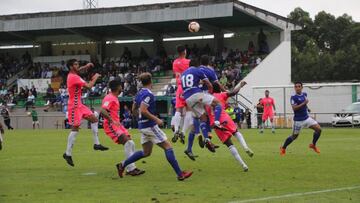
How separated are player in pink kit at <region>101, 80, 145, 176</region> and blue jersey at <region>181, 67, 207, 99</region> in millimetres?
1583

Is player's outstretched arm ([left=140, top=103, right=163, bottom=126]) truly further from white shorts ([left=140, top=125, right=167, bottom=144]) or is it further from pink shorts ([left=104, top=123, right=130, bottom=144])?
pink shorts ([left=104, top=123, right=130, bottom=144])

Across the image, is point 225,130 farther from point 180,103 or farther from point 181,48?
point 180,103

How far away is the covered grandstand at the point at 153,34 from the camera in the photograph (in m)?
50.2

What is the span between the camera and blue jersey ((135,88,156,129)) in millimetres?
12141

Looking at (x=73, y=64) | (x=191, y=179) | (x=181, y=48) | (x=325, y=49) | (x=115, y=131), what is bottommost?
(x=191, y=179)

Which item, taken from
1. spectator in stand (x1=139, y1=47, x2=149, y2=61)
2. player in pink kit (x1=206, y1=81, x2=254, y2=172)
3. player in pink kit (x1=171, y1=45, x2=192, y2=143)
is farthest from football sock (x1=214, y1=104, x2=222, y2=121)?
spectator in stand (x1=139, y1=47, x2=149, y2=61)

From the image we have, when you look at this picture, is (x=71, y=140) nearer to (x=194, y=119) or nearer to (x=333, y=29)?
(x=194, y=119)

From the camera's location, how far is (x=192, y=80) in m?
14.6

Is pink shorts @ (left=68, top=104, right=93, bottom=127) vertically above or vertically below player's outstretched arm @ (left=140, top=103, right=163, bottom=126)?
below

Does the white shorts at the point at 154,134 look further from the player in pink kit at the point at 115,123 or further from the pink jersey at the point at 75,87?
the pink jersey at the point at 75,87

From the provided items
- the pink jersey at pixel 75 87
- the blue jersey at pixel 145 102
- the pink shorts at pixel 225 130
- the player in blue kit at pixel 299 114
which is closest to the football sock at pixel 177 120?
the player in blue kit at pixel 299 114

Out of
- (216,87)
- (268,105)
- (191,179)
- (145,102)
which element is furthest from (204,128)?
(268,105)

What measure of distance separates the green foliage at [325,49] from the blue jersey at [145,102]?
67.5 meters

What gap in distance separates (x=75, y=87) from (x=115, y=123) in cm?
241
